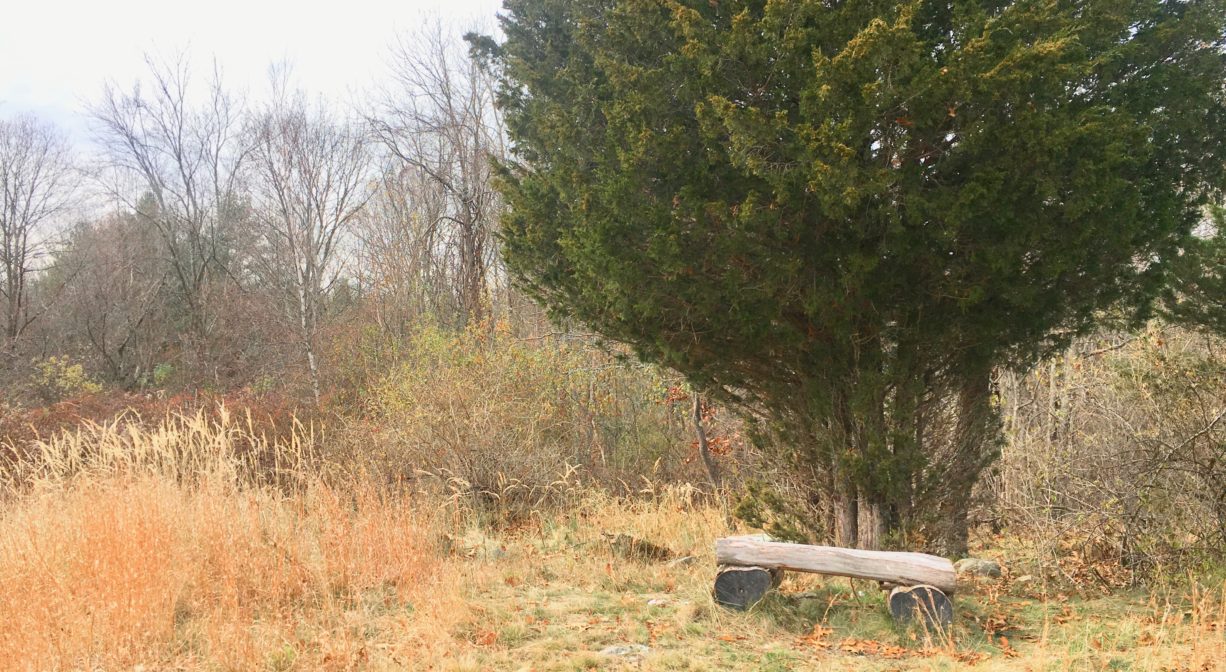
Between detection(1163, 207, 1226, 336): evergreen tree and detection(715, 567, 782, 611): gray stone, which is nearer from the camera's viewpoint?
detection(1163, 207, 1226, 336): evergreen tree

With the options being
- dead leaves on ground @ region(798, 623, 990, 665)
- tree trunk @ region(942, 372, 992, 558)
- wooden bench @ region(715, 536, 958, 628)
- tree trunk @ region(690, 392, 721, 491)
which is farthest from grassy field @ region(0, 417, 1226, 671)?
tree trunk @ region(690, 392, 721, 491)

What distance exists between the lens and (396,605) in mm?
5707

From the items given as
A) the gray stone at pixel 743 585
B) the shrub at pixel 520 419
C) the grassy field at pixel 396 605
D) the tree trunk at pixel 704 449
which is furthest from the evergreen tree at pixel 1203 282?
the tree trunk at pixel 704 449

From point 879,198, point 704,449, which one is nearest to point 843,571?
point 879,198

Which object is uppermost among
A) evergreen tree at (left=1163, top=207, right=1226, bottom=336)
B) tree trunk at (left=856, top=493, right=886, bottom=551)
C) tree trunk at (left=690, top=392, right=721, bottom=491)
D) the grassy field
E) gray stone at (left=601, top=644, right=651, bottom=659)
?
evergreen tree at (left=1163, top=207, right=1226, bottom=336)

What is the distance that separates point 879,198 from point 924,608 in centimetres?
244

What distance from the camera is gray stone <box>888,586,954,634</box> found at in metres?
5.16

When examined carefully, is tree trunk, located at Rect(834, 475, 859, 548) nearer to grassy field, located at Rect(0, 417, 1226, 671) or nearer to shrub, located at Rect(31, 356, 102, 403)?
grassy field, located at Rect(0, 417, 1226, 671)

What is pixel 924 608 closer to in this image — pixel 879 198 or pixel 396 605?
pixel 879 198

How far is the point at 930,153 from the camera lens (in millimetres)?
5312

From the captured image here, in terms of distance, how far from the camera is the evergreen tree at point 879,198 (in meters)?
4.94

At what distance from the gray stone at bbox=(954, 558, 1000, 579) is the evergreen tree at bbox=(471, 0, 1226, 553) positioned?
232 millimetres

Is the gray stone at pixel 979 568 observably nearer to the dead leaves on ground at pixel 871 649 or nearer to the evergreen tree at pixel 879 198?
the evergreen tree at pixel 879 198

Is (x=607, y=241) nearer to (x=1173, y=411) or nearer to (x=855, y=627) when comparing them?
(x=855, y=627)
